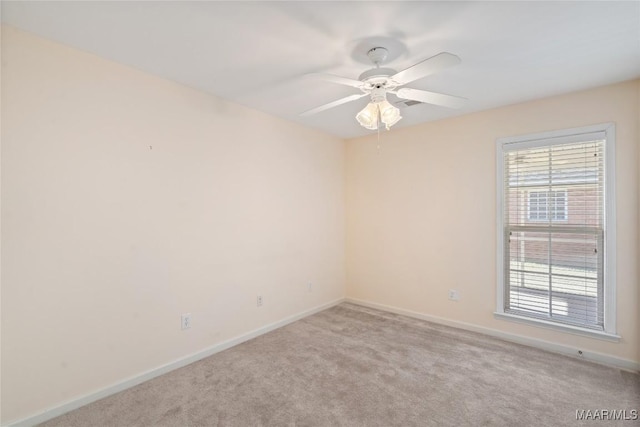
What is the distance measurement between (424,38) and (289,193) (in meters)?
2.21

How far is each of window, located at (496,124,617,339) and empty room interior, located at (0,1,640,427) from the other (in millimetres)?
18

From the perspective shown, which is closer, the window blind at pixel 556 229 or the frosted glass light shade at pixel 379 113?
the frosted glass light shade at pixel 379 113

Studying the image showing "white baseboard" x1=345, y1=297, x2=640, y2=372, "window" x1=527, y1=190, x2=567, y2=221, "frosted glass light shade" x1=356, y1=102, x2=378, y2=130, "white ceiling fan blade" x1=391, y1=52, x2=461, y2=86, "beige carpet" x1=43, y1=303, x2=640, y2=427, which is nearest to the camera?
"white ceiling fan blade" x1=391, y1=52, x2=461, y2=86

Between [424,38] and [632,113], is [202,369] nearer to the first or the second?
[424,38]

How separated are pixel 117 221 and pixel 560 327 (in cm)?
394

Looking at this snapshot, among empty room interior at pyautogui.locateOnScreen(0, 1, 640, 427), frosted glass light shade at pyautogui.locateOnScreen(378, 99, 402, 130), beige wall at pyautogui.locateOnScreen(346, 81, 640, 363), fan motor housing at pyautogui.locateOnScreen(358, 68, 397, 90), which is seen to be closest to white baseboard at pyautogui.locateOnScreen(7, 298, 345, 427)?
empty room interior at pyautogui.locateOnScreen(0, 1, 640, 427)

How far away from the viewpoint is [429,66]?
1599 millimetres

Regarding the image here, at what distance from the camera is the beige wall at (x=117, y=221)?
1829 mm

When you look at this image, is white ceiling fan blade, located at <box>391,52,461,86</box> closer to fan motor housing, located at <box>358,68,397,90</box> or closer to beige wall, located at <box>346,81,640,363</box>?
fan motor housing, located at <box>358,68,397,90</box>

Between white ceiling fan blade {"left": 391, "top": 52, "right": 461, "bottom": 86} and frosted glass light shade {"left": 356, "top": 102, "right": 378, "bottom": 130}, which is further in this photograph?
frosted glass light shade {"left": 356, "top": 102, "right": 378, "bottom": 130}

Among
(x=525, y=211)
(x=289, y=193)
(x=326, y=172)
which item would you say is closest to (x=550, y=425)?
(x=525, y=211)

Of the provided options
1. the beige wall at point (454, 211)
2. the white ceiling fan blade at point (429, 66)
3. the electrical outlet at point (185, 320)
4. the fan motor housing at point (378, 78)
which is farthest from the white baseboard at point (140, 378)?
the white ceiling fan blade at point (429, 66)

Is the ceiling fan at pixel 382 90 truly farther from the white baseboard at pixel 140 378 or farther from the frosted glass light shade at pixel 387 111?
the white baseboard at pixel 140 378

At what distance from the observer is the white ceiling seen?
1622mm
